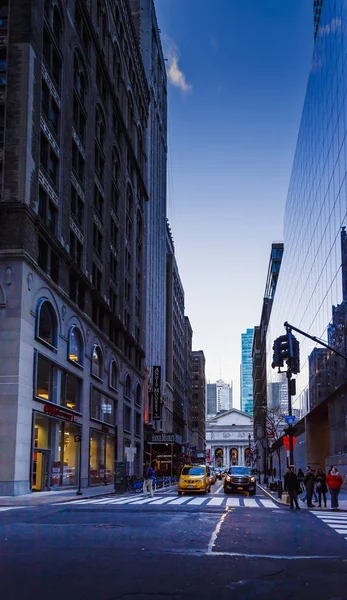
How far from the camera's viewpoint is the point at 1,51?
121 ft

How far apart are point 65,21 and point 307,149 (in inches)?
1004

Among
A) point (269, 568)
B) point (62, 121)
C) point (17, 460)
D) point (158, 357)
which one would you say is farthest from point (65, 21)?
point (158, 357)

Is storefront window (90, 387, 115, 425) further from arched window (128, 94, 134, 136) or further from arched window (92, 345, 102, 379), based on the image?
arched window (128, 94, 134, 136)

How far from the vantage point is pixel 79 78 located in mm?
48688

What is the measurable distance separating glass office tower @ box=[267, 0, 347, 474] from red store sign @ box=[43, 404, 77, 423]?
17.3m

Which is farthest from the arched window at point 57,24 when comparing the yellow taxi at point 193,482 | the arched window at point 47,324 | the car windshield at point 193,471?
the yellow taxi at point 193,482

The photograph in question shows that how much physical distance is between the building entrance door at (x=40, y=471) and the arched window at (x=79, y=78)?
25.6m

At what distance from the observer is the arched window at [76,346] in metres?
44.0

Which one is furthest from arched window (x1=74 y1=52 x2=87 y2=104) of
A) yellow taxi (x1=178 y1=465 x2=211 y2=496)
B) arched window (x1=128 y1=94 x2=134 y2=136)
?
yellow taxi (x1=178 y1=465 x2=211 y2=496)

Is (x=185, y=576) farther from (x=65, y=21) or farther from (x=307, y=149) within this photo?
(x=307, y=149)

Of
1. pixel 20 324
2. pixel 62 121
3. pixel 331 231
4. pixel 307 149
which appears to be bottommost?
pixel 20 324

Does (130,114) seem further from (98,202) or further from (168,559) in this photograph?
(168,559)

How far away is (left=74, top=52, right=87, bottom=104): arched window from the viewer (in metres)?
47.6

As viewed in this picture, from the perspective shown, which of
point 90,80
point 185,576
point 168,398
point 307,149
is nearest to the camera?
point 185,576
